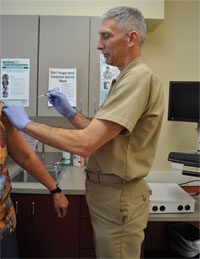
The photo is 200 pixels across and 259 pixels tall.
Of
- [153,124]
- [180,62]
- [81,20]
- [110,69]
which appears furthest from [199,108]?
[81,20]

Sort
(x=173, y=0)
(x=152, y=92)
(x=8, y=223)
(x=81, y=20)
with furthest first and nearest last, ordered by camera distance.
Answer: (x=173, y=0) → (x=81, y=20) → (x=152, y=92) → (x=8, y=223)

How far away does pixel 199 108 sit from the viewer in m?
2.16

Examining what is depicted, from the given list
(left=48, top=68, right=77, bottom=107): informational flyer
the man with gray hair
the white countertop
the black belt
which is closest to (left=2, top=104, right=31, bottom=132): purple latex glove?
the man with gray hair

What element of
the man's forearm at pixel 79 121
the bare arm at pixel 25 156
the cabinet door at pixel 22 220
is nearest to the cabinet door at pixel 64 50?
the man's forearm at pixel 79 121

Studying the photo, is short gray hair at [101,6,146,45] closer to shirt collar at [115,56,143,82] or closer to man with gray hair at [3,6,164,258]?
man with gray hair at [3,6,164,258]

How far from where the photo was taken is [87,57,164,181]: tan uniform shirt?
117cm

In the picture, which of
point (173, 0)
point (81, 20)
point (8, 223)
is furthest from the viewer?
point (173, 0)

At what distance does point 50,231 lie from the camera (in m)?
1.90

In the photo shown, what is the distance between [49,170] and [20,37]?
114 centimetres

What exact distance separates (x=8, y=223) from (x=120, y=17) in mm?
1080

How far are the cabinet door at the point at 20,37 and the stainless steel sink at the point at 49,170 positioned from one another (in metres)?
0.81

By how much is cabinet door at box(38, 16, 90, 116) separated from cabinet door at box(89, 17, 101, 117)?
33mm

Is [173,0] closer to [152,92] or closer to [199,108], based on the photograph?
[199,108]

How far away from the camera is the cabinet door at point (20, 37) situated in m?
2.04
